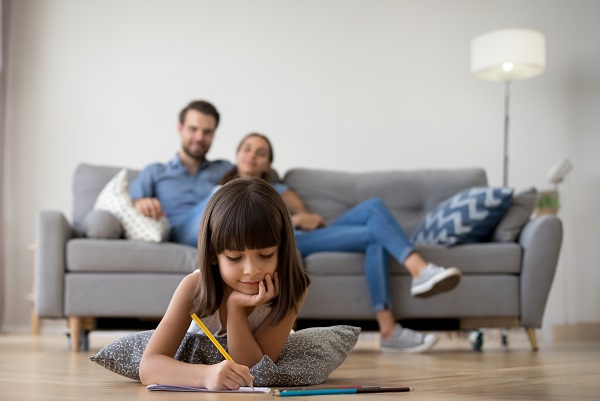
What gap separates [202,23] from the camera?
211 inches

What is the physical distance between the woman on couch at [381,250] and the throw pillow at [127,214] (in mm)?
122

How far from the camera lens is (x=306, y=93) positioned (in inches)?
209

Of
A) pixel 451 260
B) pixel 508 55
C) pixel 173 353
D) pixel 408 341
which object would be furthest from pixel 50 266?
pixel 508 55

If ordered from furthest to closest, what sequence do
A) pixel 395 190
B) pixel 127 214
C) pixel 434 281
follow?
pixel 395 190 < pixel 127 214 < pixel 434 281

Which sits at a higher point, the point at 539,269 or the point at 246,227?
the point at 246,227

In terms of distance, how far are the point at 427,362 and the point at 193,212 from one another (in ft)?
4.15

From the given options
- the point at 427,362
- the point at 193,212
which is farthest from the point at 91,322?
the point at 427,362

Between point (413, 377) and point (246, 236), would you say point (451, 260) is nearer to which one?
point (413, 377)

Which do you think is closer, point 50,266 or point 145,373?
point 145,373

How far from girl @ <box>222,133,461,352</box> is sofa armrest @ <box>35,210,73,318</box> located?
82 cm

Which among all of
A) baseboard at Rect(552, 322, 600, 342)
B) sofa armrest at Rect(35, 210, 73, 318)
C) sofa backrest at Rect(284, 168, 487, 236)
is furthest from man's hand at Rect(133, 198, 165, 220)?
baseboard at Rect(552, 322, 600, 342)

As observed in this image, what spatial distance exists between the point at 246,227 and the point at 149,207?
6.66ft

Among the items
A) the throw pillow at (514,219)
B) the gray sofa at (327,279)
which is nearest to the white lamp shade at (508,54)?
the throw pillow at (514,219)

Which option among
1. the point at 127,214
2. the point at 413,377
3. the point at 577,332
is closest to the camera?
the point at 413,377
